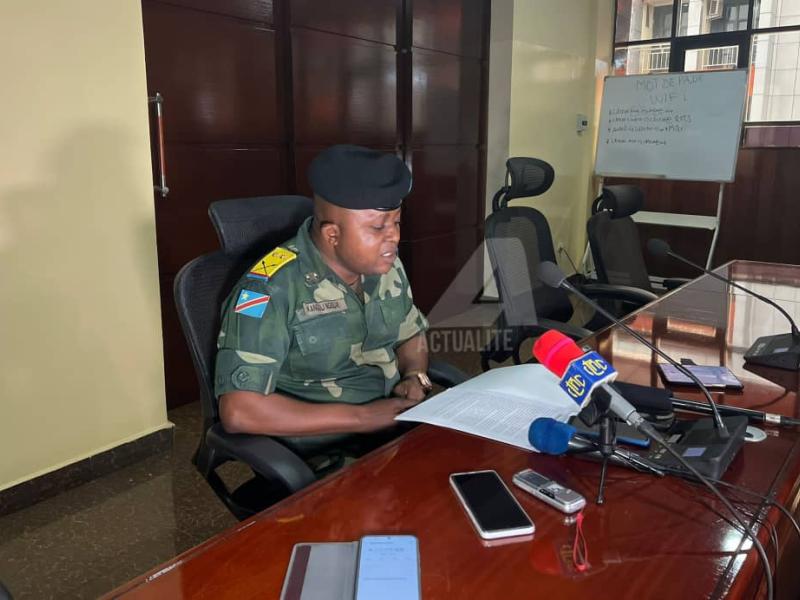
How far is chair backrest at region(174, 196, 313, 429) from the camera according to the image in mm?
1469

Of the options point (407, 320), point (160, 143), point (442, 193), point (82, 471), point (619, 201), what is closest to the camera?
point (407, 320)

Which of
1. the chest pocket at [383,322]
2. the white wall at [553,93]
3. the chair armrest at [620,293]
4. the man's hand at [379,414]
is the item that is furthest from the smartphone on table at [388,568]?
the white wall at [553,93]

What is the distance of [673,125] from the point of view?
16.6 feet

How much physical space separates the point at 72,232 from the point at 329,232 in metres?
1.32

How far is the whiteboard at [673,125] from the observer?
4.84 meters

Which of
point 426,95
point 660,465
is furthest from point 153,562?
point 426,95

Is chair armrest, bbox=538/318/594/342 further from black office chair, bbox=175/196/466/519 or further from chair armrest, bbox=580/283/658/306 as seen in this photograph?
black office chair, bbox=175/196/466/519

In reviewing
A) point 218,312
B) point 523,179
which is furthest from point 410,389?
point 523,179

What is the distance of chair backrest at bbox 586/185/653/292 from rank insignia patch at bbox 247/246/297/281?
1916 mm

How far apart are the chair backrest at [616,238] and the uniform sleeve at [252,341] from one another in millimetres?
1999

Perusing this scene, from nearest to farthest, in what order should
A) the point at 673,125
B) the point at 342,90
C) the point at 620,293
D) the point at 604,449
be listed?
the point at 604,449 < the point at 620,293 < the point at 342,90 < the point at 673,125

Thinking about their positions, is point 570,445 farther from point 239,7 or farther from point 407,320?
point 239,7

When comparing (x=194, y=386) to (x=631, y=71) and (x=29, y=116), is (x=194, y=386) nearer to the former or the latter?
(x=29, y=116)

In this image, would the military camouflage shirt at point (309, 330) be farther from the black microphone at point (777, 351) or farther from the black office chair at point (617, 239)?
the black office chair at point (617, 239)
